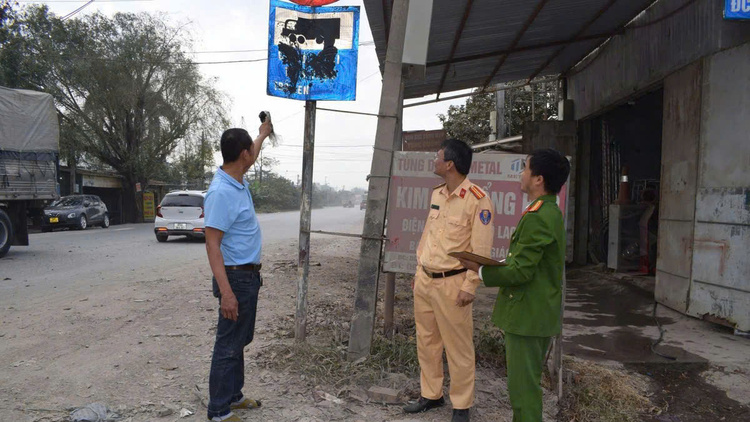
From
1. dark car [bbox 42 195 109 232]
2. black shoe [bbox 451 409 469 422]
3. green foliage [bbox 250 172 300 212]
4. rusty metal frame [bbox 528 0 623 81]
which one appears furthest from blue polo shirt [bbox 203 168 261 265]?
green foliage [bbox 250 172 300 212]

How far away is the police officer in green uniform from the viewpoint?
8.69ft

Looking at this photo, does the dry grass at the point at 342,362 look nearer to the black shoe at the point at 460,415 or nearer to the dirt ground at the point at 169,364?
the dirt ground at the point at 169,364

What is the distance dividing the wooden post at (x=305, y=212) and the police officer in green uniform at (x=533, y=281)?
1.90 meters

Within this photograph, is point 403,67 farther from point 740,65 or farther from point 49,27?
point 49,27

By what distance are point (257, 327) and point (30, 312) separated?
2.81 meters

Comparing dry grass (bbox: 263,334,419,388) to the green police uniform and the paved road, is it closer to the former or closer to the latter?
the green police uniform

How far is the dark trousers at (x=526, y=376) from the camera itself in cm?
271

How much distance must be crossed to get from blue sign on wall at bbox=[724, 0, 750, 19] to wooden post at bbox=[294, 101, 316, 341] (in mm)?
4290

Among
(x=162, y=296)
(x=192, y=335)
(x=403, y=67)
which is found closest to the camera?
(x=403, y=67)

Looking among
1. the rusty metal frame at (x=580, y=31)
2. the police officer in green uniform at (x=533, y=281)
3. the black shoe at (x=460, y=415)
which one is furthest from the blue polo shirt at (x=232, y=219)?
the rusty metal frame at (x=580, y=31)

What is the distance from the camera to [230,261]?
301 cm

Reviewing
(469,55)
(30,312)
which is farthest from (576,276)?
(30,312)

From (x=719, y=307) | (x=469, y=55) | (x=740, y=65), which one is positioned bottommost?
(x=719, y=307)

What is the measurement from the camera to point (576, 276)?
9.90 meters
